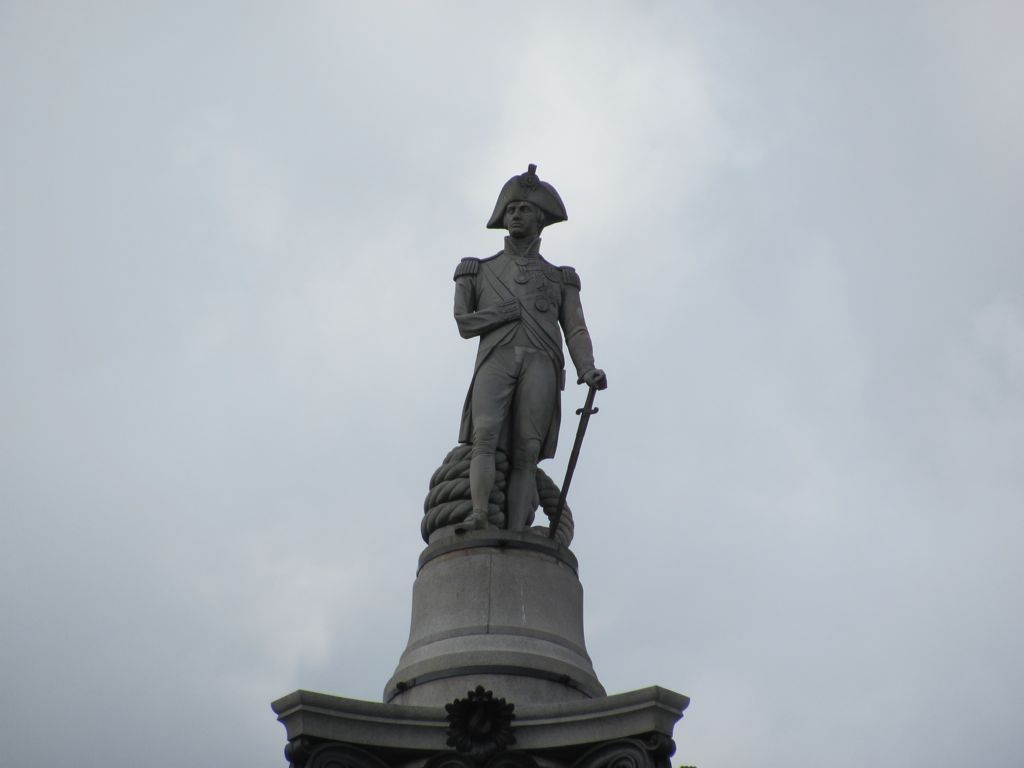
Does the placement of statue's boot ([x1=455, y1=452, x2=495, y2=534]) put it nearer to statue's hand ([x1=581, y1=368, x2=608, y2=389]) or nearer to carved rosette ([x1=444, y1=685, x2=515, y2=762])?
statue's hand ([x1=581, y1=368, x2=608, y2=389])

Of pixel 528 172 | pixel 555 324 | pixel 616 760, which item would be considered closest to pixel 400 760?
pixel 616 760

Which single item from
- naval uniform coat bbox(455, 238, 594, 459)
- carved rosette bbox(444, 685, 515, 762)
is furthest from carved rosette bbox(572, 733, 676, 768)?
naval uniform coat bbox(455, 238, 594, 459)

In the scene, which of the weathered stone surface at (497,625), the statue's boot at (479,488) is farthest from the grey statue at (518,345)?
the weathered stone surface at (497,625)

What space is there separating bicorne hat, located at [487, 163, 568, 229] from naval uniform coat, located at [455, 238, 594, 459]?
277mm

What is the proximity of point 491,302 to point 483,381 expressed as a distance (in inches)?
37.7

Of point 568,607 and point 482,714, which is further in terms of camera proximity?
point 568,607

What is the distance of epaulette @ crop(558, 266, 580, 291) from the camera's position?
14852mm

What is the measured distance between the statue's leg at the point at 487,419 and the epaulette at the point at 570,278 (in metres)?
Answer: 1.15

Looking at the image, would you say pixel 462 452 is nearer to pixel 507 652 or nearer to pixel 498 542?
pixel 498 542

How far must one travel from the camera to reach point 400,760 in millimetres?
11430

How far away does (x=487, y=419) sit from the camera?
45.1 feet

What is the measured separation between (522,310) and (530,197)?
1.27 m

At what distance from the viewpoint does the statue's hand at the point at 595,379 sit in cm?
1384

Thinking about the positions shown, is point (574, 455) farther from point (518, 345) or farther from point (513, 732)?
point (513, 732)
